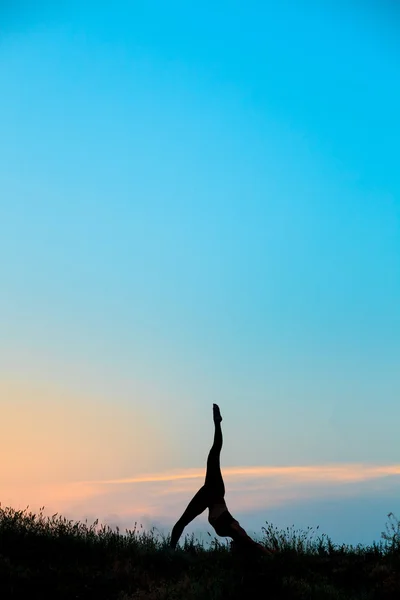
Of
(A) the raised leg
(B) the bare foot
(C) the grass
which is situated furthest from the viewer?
(B) the bare foot

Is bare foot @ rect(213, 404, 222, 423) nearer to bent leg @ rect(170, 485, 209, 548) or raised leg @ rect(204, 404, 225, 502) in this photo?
raised leg @ rect(204, 404, 225, 502)

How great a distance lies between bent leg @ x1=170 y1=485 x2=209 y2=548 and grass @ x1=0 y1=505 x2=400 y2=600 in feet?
1.33

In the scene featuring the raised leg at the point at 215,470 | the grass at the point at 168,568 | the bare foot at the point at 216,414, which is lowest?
the grass at the point at 168,568

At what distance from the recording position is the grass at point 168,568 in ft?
45.3

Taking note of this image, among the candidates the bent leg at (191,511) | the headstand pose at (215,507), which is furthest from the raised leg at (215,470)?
the bent leg at (191,511)

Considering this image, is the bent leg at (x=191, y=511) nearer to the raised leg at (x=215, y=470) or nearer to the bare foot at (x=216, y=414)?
the raised leg at (x=215, y=470)

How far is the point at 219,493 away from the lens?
17312mm

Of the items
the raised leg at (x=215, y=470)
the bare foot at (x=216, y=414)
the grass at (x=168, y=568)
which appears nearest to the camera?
the grass at (x=168, y=568)

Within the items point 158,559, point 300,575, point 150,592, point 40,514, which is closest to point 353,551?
point 300,575

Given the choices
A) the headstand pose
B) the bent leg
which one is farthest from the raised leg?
the bent leg

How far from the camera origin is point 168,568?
16.2m

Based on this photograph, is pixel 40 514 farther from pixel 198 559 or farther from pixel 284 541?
pixel 284 541

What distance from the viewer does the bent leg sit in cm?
1736

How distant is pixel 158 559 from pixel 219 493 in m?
2.21
